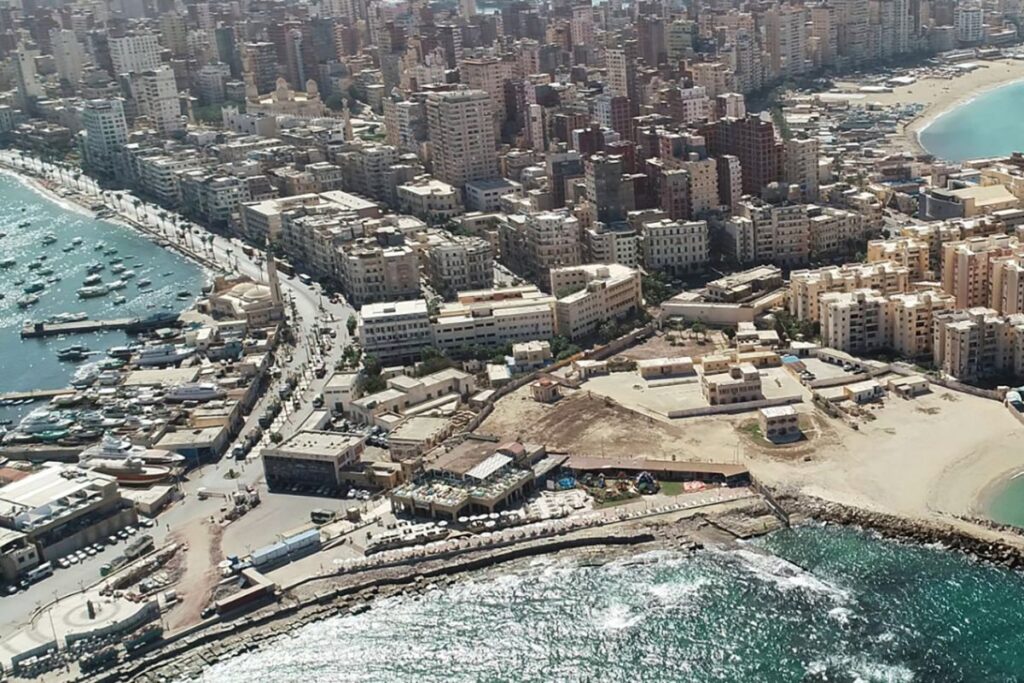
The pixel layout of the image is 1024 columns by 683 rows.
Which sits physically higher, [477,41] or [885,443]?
[477,41]

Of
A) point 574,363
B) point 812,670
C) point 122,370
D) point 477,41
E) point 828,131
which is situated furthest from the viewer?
point 477,41

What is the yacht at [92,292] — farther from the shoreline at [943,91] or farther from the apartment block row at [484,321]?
the shoreline at [943,91]

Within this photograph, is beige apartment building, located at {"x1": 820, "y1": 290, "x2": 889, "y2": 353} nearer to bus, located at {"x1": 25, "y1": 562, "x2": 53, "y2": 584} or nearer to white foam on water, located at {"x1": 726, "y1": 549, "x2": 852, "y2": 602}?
white foam on water, located at {"x1": 726, "y1": 549, "x2": 852, "y2": 602}

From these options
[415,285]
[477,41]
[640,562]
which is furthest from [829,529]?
[477,41]

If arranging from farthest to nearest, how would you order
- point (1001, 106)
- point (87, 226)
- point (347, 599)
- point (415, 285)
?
point (1001, 106) < point (87, 226) < point (415, 285) < point (347, 599)

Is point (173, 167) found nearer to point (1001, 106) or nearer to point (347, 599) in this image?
point (347, 599)

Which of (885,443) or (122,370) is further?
(122,370)

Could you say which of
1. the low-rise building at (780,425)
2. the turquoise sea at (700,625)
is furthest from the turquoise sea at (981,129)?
the turquoise sea at (700,625)

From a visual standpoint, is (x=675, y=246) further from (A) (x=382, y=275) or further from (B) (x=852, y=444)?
(B) (x=852, y=444)
